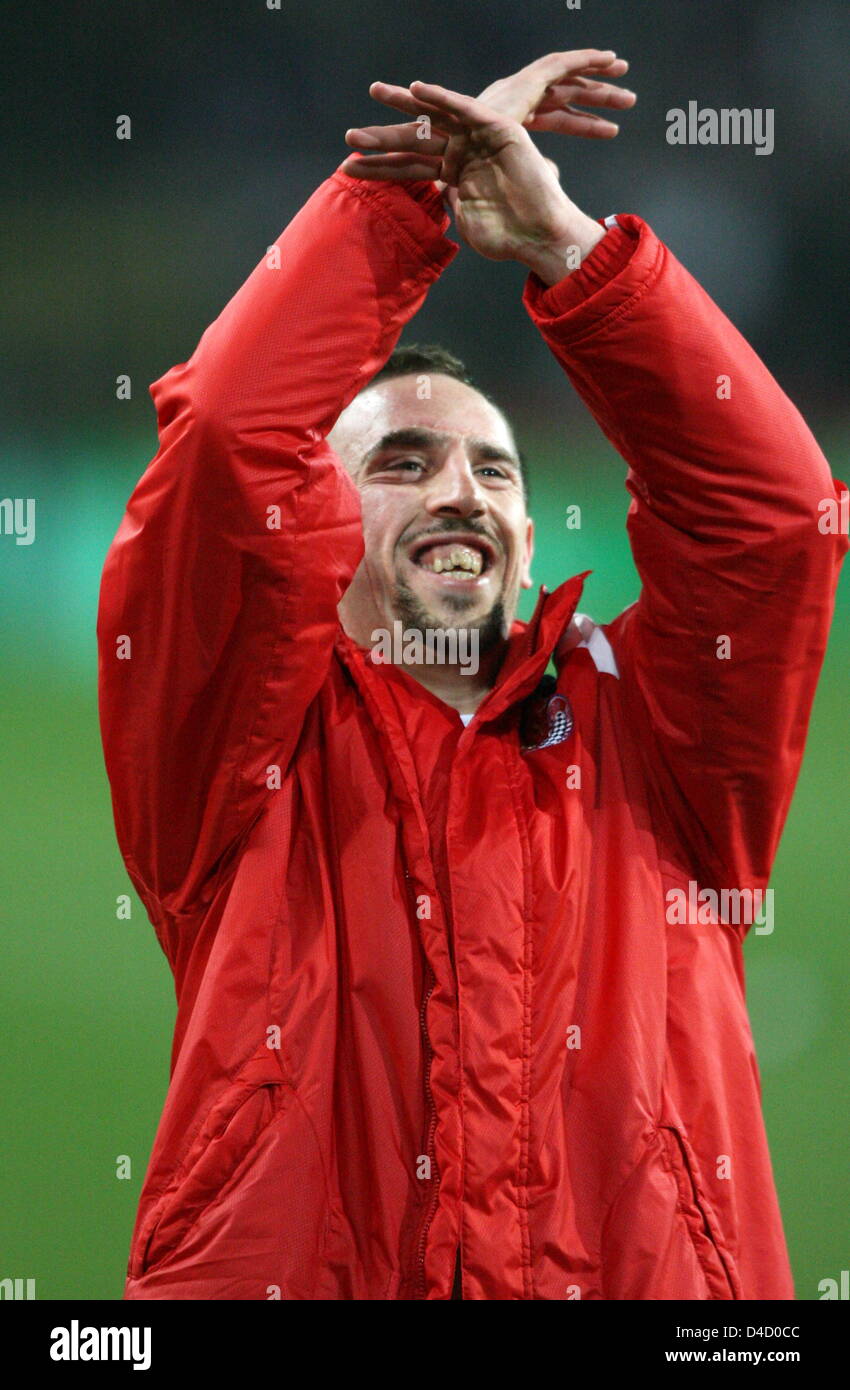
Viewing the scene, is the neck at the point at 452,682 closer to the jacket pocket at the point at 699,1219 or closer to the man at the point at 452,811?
the man at the point at 452,811

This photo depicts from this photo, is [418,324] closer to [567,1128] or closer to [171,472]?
[171,472]

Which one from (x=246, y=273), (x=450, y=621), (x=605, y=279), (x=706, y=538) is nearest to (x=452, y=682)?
(x=450, y=621)

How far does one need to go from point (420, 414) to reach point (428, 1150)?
0.66 m

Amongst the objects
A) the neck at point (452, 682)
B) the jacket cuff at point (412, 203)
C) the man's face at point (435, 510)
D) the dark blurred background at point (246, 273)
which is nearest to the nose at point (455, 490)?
the man's face at point (435, 510)

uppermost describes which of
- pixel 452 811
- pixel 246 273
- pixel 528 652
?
pixel 246 273

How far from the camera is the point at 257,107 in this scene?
213 centimetres

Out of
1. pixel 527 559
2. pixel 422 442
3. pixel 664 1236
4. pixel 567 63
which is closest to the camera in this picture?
pixel 664 1236

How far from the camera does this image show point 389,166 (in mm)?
1002

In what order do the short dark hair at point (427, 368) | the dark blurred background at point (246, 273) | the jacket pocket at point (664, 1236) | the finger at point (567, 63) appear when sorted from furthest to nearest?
the dark blurred background at point (246, 273)
the short dark hair at point (427, 368)
the finger at point (567, 63)
the jacket pocket at point (664, 1236)

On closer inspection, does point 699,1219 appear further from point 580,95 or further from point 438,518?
point 580,95

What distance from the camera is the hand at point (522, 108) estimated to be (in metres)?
1.00

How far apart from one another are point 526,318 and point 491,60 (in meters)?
0.39

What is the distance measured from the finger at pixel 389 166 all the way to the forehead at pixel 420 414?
0.30m

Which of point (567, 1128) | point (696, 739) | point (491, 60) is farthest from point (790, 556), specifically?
point (491, 60)
